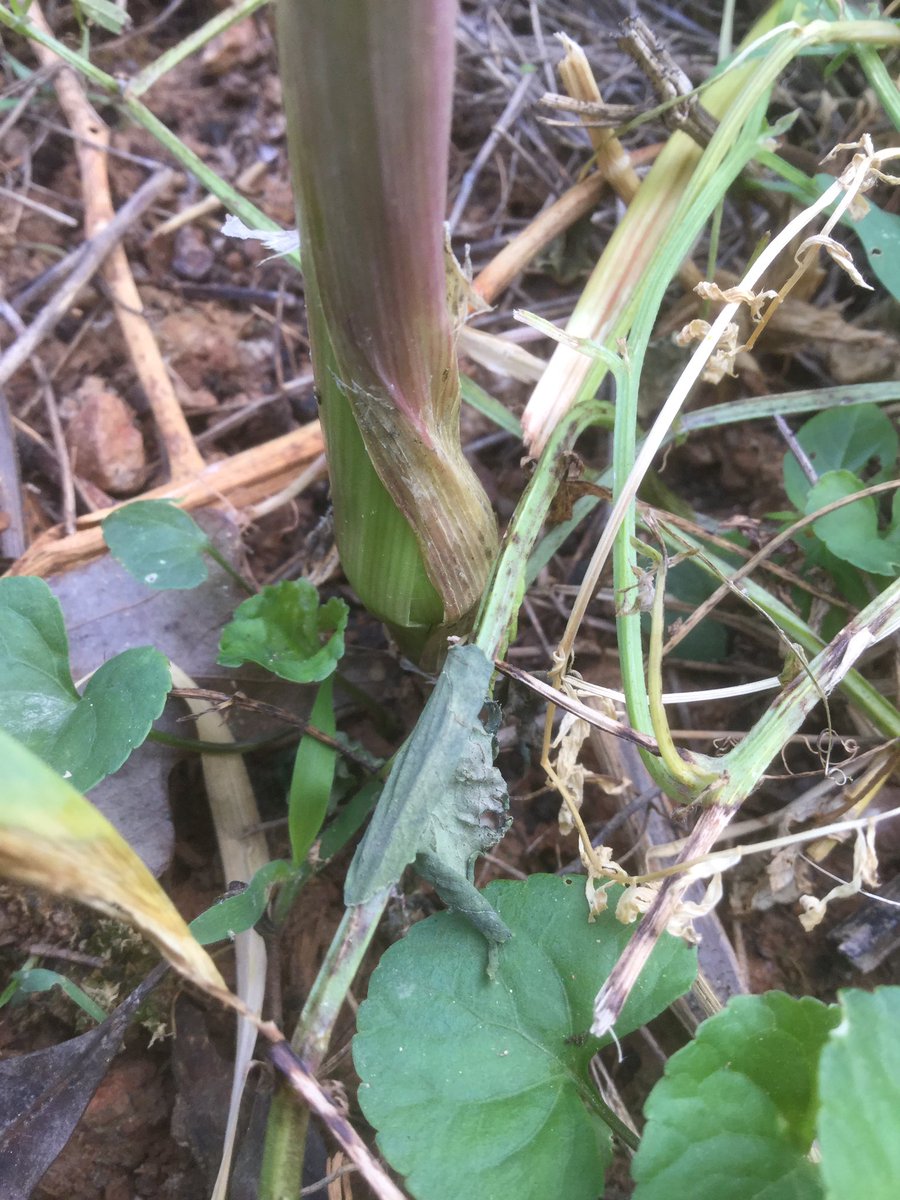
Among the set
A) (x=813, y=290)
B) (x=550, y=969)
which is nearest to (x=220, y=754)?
(x=550, y=969)

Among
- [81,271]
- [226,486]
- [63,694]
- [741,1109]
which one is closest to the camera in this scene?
[741,1109]

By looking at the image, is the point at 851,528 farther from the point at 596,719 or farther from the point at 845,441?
the point at 596,719

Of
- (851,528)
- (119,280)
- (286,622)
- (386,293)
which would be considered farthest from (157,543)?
(851,528)

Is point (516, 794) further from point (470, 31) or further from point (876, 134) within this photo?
point (470, 31)

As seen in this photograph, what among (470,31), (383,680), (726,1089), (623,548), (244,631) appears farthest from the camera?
(470,31)

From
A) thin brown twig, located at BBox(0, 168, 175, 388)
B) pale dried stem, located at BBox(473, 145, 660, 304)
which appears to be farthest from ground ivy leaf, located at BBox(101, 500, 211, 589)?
pale dried stem, located at BBox(473, 145, 660, 304)

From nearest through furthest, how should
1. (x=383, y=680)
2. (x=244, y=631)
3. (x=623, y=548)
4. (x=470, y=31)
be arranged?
1. (x=623, y=548)
2. (x=244, y=631)
3. (x=383, y=680)
4. (x=470, y=31)

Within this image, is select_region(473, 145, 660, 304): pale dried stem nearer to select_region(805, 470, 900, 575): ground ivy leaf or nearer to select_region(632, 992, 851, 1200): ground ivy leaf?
select_region(805, 470, 900, 575): ground ivy leaf
